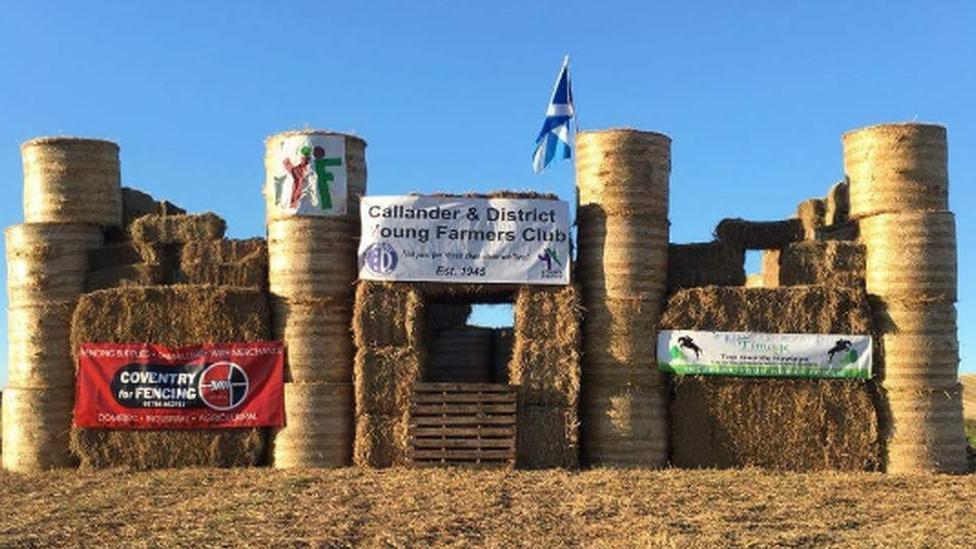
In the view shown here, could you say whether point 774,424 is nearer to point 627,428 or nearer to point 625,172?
point 627,428

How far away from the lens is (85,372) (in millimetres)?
15914

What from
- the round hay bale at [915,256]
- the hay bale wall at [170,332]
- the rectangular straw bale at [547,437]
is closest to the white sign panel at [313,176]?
the hay bale wall at [170,332]

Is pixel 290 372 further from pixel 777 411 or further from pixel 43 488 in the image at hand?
pixel 777 411

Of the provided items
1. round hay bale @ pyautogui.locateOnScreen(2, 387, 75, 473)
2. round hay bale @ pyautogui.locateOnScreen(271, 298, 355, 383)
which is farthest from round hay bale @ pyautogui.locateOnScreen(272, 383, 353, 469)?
round hay bale @ pyautogui.locateOnScreen(2, 387, 75, 473)

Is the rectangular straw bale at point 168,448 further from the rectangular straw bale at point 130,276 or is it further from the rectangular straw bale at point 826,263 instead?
the rectangular straw bale at point 826,263

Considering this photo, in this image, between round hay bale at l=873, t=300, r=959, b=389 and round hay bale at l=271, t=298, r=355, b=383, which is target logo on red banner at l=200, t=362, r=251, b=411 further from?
round hay bale at l=873, t=300, r=959, b=389

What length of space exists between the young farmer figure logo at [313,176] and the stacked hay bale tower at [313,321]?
0.03 meters

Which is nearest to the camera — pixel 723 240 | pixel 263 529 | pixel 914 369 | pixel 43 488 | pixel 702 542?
pixel 702 542

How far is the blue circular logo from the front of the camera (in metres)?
15.5

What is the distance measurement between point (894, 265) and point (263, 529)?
1068cm

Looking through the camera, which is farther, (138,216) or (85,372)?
(138,216)

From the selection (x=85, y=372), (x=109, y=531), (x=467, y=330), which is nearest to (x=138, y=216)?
(x=85, y=372)

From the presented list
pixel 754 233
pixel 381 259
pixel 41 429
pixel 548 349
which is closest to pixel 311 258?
pixel 381 259

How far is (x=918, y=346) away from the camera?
1559 centimetres
